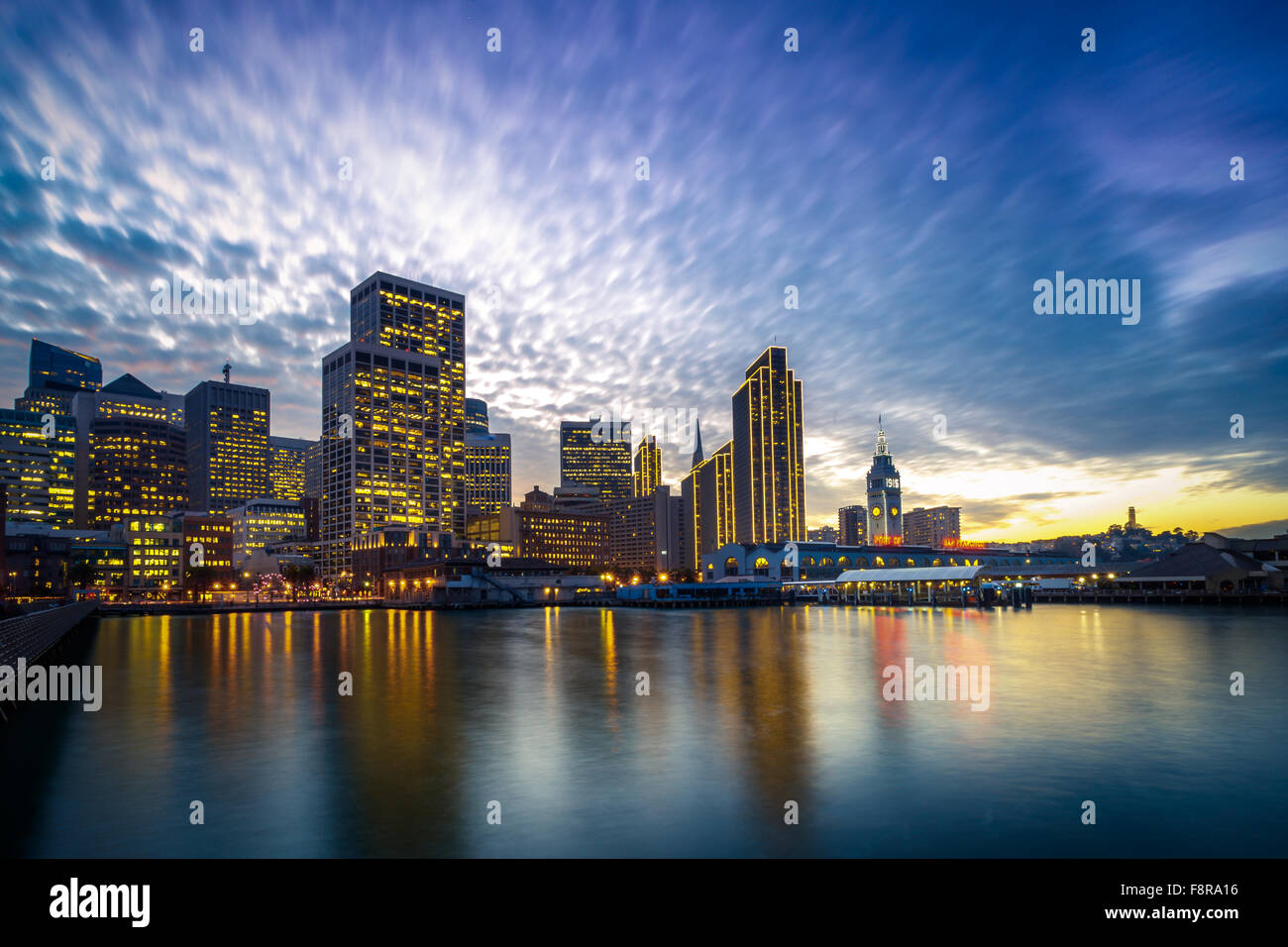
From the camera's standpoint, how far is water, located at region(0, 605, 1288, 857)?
17984mm

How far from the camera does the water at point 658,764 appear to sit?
17984mm

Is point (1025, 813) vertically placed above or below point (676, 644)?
above

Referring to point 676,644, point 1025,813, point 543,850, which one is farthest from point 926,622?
point 543,850

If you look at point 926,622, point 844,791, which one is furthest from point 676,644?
point 844,791

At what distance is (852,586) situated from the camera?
17175cm

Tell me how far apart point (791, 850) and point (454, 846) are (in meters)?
7.86

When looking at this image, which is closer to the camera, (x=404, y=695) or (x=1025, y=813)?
(x=1025, y=813)

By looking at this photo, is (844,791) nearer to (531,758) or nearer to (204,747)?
(531,758)

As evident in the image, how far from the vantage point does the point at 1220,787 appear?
22469 mm

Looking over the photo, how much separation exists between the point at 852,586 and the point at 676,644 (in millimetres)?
109295

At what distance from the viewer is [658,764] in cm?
2473
